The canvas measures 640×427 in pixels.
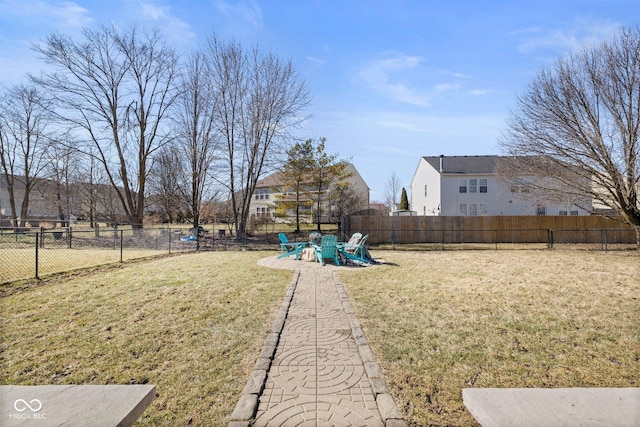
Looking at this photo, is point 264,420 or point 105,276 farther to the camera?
point 105,276

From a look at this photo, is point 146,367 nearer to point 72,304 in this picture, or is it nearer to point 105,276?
point 72,304

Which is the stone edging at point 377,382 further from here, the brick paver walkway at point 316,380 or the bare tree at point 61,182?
the bare tree at point 61,182

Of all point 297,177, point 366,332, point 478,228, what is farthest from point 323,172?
point 366,332

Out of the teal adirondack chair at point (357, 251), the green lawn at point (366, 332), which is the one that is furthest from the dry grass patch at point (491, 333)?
the teal adirondack chair at point (357, 251)

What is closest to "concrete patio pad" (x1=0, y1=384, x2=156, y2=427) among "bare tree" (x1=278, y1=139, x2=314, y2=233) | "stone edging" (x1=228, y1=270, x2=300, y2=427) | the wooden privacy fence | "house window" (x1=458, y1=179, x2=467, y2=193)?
"stone edging" (x1=228, y1=270, x2=300, y2=427)

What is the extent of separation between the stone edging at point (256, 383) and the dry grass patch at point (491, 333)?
4.26 feet

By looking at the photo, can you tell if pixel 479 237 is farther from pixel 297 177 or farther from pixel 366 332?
pixel 366 332

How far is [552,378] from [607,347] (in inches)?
61.7

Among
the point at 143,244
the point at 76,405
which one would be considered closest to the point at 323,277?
the point at 76,405

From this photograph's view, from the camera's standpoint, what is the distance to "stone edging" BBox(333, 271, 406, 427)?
2638 millimetres

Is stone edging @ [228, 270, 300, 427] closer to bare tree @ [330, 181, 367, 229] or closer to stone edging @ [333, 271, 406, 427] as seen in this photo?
stone edging @ [333, 271, 406, 427]

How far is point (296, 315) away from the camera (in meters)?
5.70

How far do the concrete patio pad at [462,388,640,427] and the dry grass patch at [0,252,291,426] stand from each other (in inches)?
81.7

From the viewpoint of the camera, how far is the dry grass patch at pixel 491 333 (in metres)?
3.30
